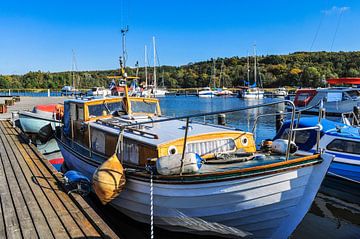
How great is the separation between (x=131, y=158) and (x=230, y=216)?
2.85m

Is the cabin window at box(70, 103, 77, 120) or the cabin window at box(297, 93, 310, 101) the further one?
the cabin window at box(297, 93, 310, 101)

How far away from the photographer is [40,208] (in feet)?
21.1

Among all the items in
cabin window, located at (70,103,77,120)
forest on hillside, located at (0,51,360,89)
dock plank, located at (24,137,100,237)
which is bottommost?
dock plank, located at (24,137,100,237)

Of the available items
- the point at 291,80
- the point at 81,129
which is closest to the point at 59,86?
the point at 291,80

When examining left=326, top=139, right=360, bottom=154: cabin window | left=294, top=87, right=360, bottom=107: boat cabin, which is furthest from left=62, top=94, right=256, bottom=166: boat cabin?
left=294, top=87, right=360, bottom=107: boat cabin

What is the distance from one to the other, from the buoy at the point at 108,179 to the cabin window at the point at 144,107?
156 inches

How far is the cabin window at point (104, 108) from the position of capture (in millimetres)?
10398

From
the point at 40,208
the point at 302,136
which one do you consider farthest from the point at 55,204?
the point at 302,136

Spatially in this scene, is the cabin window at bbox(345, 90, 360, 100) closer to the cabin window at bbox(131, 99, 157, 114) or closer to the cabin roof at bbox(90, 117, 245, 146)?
the cabin window at bbox(131, 99, 157, 114)

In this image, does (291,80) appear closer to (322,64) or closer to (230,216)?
(322,64)

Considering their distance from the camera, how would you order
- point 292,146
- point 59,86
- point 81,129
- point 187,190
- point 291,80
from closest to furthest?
point 187,190 < point 292,146 < point 81,129 < point 291,80 < point 59,86

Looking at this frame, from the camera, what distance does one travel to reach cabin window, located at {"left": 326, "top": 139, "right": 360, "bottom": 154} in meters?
11.4

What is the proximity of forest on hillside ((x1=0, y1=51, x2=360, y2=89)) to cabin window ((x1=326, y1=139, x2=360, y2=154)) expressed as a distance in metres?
83.5

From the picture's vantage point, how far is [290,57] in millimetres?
140875
